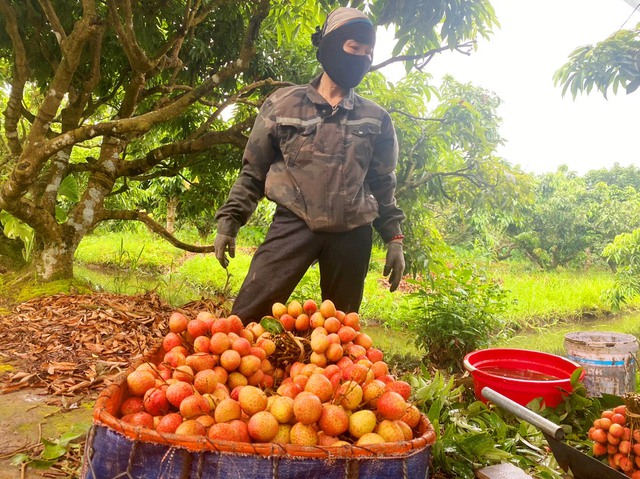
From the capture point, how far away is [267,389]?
1434 millimetres

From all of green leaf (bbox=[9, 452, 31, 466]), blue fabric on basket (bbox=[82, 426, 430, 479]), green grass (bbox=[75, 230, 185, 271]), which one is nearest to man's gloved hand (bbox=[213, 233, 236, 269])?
green leaf (bbox=[9, 452, 31, 466])

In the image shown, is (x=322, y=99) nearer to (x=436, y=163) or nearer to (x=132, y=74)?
(x=436, y=163)

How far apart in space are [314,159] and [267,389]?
53.1 inches

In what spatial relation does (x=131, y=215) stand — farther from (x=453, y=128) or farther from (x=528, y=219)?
(x=528, y=219)

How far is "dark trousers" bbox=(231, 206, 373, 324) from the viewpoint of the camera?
2.52 m

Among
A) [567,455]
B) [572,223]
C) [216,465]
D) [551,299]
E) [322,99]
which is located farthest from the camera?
[572,223]

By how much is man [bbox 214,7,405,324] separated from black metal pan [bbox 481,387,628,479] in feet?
3.78

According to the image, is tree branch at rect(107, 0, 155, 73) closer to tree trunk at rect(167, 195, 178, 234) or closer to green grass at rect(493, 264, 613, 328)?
green grass at rect(493, 264, 613, 328)

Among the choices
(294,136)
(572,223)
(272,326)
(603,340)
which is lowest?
(603,340)

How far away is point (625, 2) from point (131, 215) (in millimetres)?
4717

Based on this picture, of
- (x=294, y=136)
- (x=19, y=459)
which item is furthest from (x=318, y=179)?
(x=19, y=459)

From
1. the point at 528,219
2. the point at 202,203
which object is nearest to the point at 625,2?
the point at 202,203

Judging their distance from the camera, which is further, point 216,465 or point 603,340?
point 603,340

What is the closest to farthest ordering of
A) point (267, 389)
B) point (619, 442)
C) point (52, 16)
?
point (267, 389) → point (619, 442) → point (52, 16)
